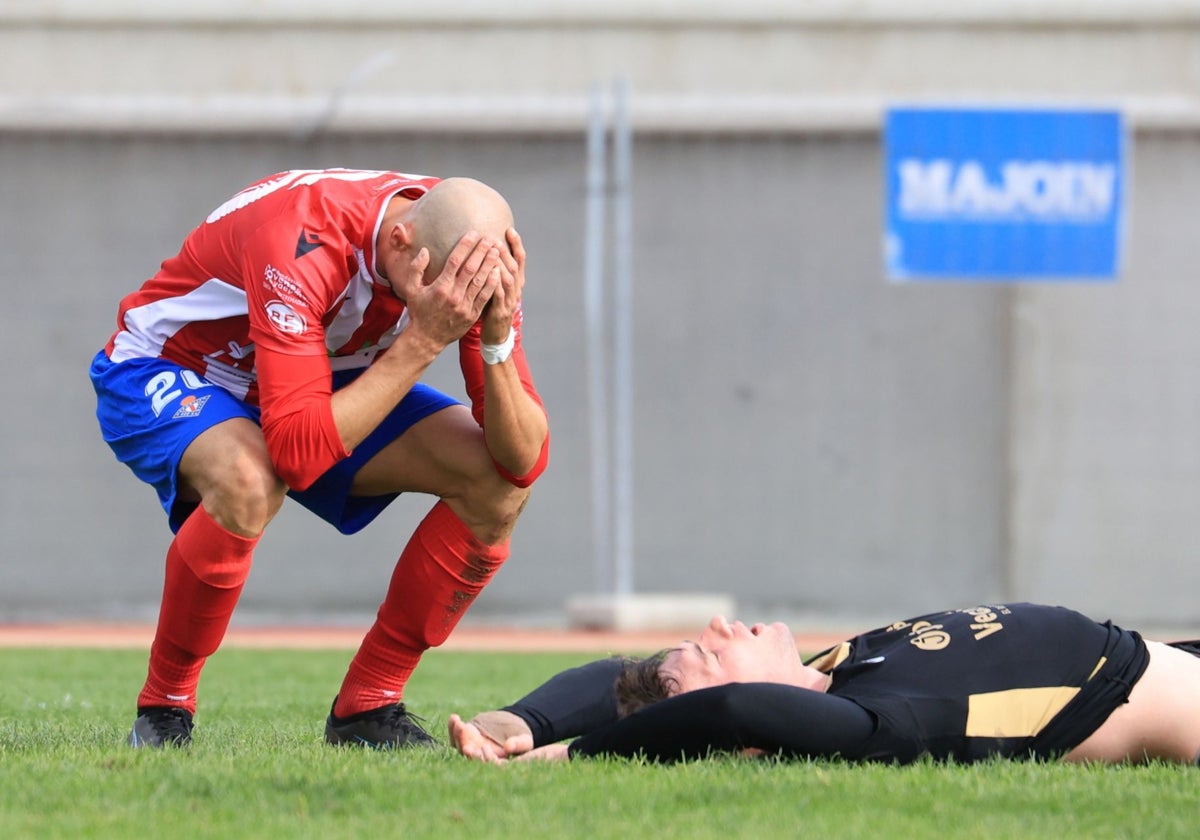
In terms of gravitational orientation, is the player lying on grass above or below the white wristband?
below

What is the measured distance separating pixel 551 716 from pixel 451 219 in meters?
1.21

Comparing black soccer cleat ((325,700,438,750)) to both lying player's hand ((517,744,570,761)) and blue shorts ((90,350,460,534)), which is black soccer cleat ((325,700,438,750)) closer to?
blue shorts ((90,350,460,534))

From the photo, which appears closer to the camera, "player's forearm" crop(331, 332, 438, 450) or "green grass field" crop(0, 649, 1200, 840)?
"green grass field" crop(0, 649, 1200, 840)

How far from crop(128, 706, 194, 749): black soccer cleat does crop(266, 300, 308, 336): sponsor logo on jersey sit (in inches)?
43.3

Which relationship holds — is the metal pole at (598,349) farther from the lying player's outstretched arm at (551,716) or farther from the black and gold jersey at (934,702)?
the black and gold jersey at (934,702)

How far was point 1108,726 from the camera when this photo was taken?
3.82 m

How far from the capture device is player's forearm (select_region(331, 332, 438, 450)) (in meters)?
3.92

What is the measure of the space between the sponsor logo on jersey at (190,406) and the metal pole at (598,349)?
31.5ft

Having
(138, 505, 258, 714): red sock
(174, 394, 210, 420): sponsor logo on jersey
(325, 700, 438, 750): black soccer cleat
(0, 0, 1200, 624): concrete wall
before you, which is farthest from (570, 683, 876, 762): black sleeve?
(0, 0, 1200, 624): concrete wall

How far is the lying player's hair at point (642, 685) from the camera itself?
377 cm

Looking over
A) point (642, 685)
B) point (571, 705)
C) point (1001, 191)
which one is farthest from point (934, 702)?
point (1001, 191)

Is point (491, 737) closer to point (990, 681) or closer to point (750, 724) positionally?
point (750, 724)

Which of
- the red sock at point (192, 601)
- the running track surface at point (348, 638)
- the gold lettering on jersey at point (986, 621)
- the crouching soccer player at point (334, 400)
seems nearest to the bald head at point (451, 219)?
the crouching soccer player at point (334, 400)

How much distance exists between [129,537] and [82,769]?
1158 centimetres
